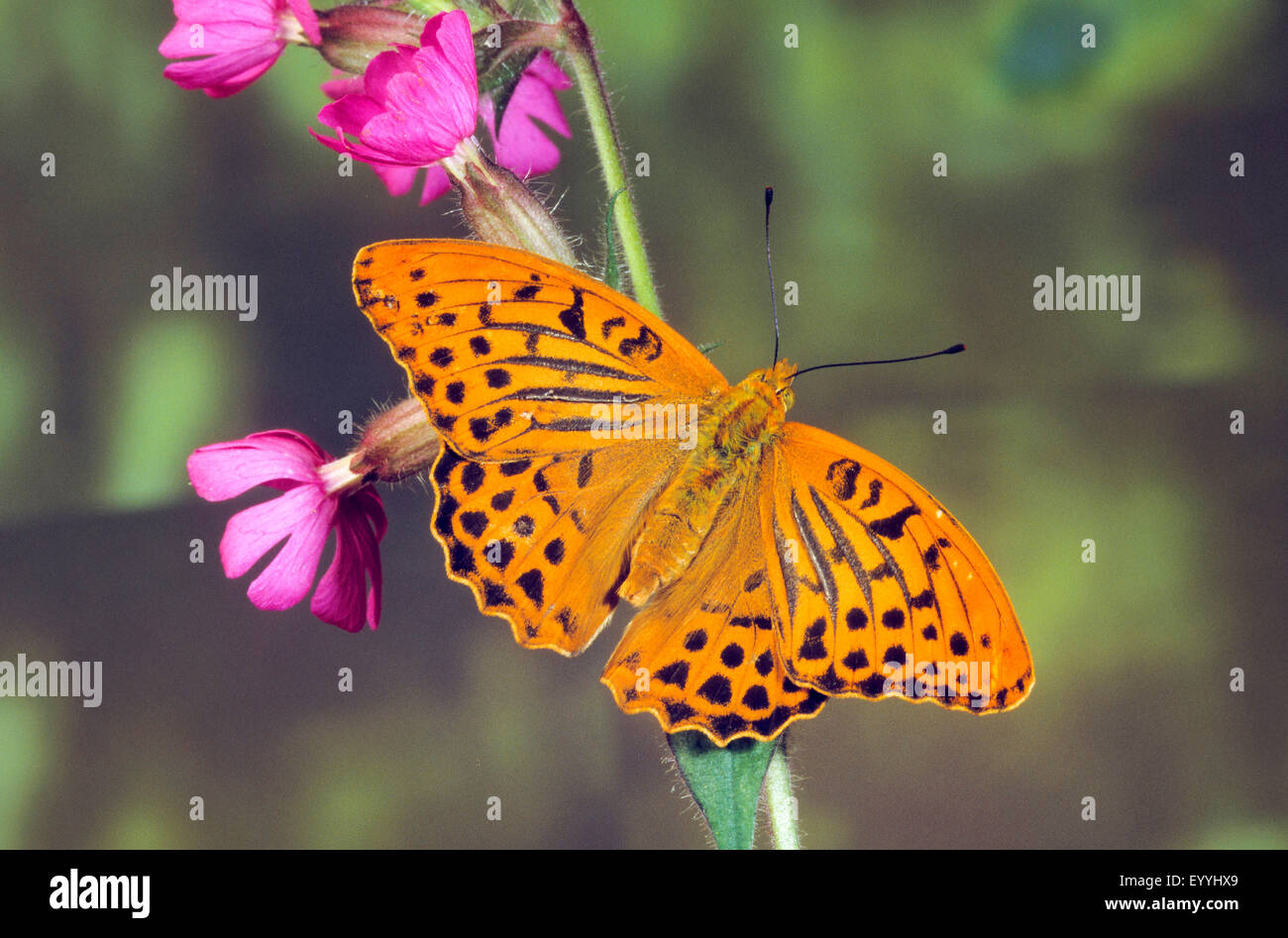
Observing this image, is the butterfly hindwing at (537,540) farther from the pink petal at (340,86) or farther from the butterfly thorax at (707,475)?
the pink petal at (340,86)

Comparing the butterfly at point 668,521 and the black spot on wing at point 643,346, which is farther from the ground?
the black spot on wing at point 643,346

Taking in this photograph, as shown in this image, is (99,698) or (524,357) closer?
(524,357)

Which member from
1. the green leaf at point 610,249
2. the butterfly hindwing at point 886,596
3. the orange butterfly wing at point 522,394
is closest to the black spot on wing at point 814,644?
the butterfly hindwing at point 886,596

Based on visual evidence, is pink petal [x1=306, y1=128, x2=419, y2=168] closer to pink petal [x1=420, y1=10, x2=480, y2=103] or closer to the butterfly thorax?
pink petal [x1=420, y1=10, x2=480, y2=103]

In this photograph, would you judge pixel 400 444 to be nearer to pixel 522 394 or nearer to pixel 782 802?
pixel 522 394

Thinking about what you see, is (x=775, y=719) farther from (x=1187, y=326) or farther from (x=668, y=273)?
(x=1187, y=326)

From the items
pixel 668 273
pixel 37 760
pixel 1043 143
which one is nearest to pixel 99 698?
pixel 37 760

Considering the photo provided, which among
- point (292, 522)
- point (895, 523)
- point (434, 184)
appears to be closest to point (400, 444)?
point (292, 522)
